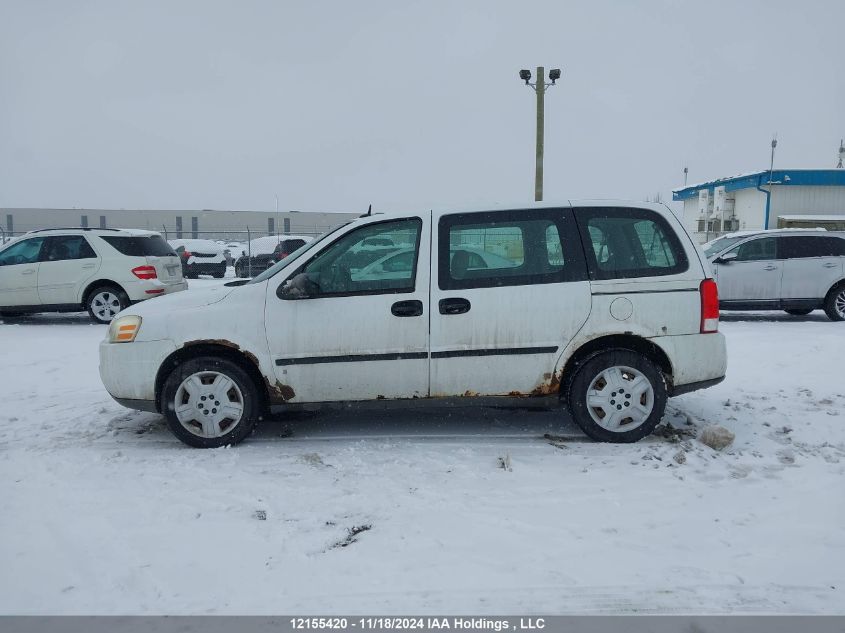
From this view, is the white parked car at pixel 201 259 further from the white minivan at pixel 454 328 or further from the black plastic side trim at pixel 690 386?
the black plastic side trim at pixel 690 386

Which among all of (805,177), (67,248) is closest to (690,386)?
(67,248)

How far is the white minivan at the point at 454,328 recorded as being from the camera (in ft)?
15.6

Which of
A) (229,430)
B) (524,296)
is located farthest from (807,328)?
(229,430)

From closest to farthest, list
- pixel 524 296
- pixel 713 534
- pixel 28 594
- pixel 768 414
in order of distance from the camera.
→ pixel 28 594
pixel 713 534
pixel 524 296
pixel 768 414

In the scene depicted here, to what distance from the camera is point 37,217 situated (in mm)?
65062

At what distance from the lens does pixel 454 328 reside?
15.6 feet

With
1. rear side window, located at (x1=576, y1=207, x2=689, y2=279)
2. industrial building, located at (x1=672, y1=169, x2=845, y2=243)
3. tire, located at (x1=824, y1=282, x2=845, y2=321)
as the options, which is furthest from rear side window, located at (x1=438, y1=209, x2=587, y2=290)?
industrial building, located at (x1=672, y1=169, x2=845, y2=243)

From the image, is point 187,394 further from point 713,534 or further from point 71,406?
point 713,534

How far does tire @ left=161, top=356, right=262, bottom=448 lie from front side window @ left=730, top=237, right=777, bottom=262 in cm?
985

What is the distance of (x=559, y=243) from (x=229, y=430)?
2.78 metres

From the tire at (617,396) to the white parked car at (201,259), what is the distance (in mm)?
19475

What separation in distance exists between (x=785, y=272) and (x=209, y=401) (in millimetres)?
10436

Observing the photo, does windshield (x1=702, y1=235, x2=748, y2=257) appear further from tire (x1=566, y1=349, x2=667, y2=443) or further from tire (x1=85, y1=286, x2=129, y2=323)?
tire (x1=85, y1=286, x2=129, y2=323)

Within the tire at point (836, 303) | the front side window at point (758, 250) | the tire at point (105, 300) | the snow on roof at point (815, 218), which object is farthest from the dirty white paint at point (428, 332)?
the snow on roof at point (815, 218)
